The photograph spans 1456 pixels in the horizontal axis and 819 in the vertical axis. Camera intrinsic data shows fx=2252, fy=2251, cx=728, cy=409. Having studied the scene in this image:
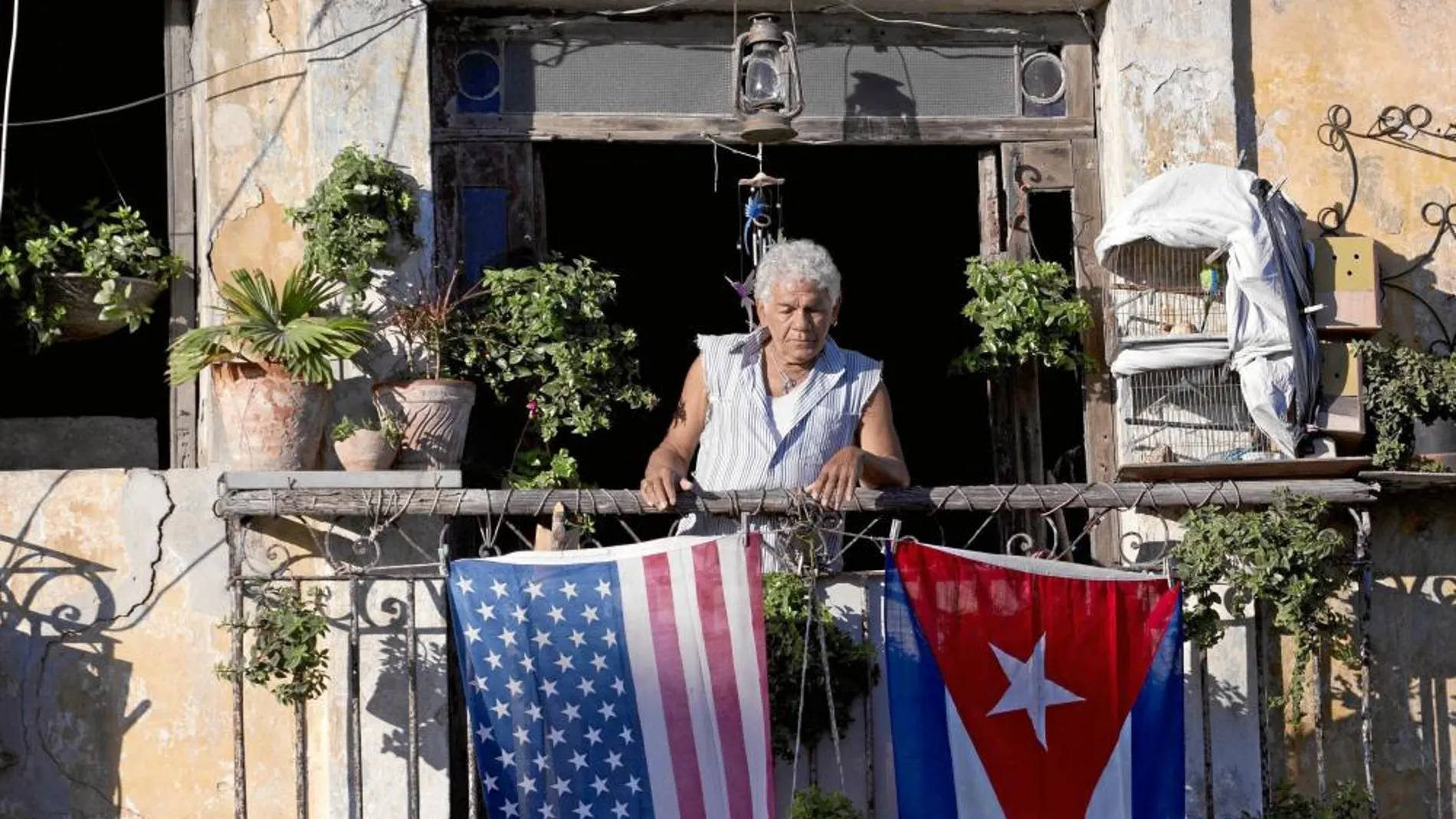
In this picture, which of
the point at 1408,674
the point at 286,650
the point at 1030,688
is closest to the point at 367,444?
the point at 286,650

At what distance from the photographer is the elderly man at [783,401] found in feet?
24.6

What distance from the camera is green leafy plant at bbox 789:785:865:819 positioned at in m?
6.84

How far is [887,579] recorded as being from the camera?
7164mm

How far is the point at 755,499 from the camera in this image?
23.9 ft

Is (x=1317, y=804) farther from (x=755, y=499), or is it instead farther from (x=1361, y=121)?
(x=1361, y=121)

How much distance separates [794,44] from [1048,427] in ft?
12.5

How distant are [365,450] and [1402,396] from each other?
3555 millimetres

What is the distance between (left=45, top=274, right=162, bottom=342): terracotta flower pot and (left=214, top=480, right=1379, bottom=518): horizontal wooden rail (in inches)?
38.1

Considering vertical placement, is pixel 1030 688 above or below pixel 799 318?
below

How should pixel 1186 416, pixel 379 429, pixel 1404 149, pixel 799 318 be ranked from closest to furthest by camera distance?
pixel 379 429 < pixel 799 318 < pixel 1186 416 < pixel 1404 149

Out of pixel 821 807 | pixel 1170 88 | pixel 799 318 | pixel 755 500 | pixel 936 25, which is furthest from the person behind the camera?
pixel 936 25

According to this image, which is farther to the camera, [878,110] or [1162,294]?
[878,110]

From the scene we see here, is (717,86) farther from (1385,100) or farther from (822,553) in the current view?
(1385,100)

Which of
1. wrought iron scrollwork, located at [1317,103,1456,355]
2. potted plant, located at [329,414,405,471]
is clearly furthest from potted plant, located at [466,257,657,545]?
wrought iron scrollwork, located at [1317,103,1456,355]
